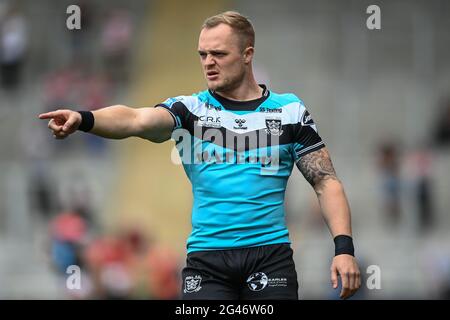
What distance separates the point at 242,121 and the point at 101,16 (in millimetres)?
15999

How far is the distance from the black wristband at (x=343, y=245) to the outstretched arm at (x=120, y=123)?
3.68 ft

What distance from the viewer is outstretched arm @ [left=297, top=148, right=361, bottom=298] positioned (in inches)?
Result: 235

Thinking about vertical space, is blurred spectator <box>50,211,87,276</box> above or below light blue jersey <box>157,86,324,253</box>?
below

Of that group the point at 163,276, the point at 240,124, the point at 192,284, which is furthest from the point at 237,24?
the point at 163,276

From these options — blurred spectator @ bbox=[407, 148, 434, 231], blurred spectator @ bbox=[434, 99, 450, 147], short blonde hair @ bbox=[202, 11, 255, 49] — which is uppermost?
short blonde hair @ bbox=[202, 11, 255, 49]

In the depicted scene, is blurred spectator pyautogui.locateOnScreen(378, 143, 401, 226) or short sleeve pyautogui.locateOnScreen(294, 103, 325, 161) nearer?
short sleeve pyautogui.locateOnScreen(294, 103, 325, 161)

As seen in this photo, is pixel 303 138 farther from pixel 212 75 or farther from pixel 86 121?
pixel 86 121

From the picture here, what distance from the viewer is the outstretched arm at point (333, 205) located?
5977 mm

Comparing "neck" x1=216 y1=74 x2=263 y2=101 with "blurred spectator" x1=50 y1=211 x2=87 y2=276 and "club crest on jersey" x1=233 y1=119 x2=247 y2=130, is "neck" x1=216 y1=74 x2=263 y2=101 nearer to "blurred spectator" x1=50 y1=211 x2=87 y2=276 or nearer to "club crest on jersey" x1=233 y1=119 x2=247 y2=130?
"club crest on jersey" x1=233 y1=119 x2=247 y2=130

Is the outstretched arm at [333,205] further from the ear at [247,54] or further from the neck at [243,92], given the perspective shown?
the ear at [247,54]

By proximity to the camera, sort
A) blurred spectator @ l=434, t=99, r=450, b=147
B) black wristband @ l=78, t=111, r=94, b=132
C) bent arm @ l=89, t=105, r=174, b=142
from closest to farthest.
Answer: black wristband @ l=78, t=111, r=94, b=132 < bent arm @ l=89, t=105, r=174, b=142 < blurred spectator @ l=434, t=99, r=450, b=147

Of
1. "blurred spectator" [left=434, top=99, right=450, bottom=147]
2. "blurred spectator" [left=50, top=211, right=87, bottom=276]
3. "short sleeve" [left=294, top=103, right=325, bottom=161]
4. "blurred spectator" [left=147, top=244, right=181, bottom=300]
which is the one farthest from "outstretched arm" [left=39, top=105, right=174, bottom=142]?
"blurred spectator" [left=434, top=99, right=450, bottom=147]

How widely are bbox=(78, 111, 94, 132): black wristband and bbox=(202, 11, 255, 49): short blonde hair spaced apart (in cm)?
100

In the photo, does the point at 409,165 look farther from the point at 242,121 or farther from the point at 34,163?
the point at 242,121
